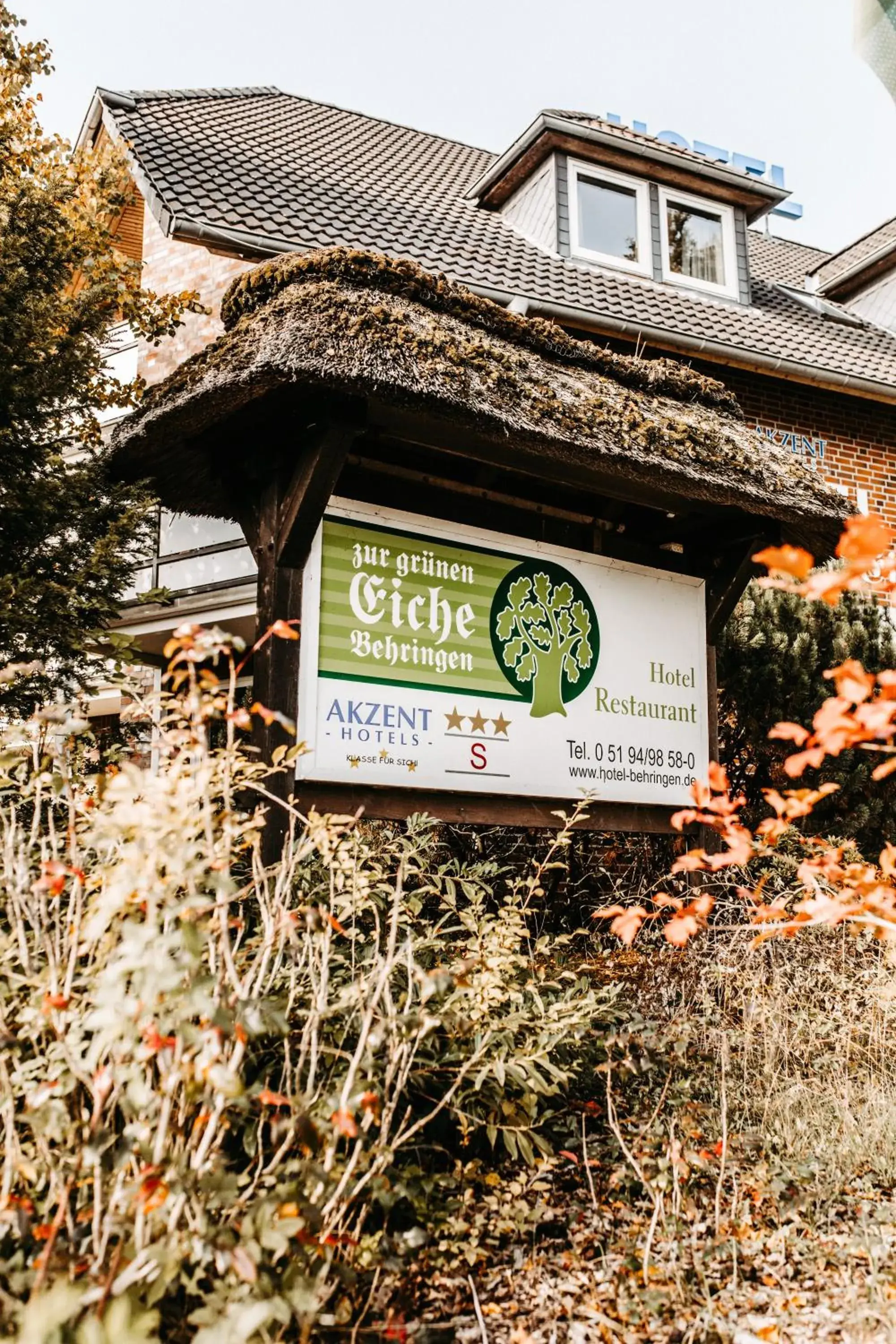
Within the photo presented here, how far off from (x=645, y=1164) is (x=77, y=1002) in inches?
72.8

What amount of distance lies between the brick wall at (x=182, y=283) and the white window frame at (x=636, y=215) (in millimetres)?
3587

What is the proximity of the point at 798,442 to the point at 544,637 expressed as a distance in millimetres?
6384

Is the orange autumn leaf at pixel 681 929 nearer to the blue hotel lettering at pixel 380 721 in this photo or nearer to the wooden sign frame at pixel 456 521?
the wooden sign frame at pixel 456 521

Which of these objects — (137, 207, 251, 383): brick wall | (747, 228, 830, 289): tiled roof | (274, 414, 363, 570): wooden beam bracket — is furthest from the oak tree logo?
(747, 228, 830, 289): tiled roof

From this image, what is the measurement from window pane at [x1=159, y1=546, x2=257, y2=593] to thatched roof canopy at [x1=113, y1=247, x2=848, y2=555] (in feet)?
9.10

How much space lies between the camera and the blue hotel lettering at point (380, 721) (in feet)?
15.5

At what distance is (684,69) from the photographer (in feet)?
12.1

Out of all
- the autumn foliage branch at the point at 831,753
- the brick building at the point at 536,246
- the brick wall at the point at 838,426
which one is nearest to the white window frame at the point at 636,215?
the brick building at the point at 536,246

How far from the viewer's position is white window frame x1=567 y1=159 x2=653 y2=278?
1113cm

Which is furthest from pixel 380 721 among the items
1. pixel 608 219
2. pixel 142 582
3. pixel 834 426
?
pixel 608 219

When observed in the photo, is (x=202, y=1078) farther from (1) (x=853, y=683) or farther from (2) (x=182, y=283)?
(2) (x=182, y=283)

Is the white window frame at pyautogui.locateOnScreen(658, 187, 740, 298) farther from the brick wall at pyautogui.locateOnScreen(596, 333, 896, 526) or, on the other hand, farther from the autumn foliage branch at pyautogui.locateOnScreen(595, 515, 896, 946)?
the autumn foliage branch at pyautogui.locateOnScreen(595, 515, 896, 946)

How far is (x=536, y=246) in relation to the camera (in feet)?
36.9

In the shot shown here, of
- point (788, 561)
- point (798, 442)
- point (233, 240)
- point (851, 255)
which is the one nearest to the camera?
point (788, 561)
